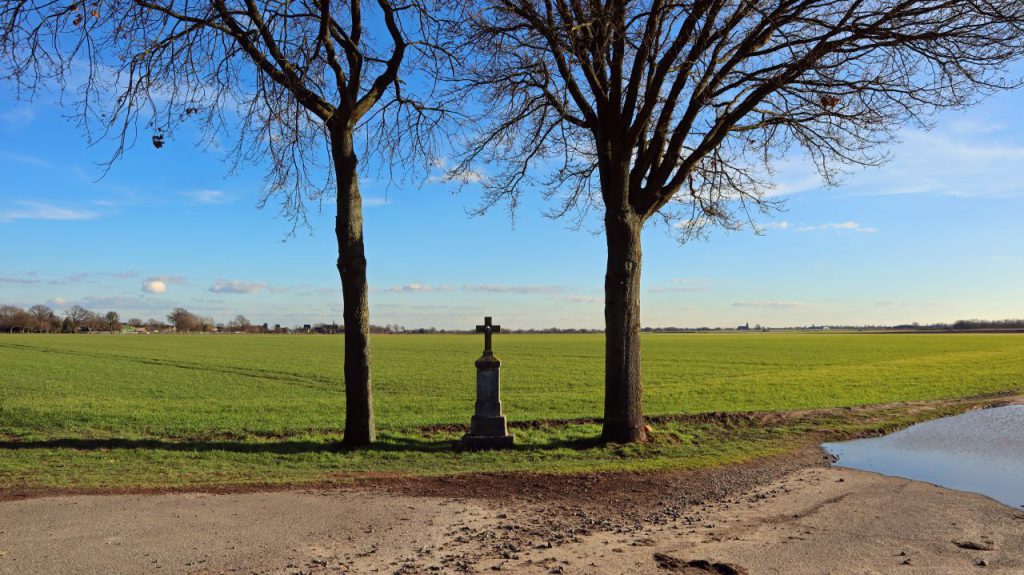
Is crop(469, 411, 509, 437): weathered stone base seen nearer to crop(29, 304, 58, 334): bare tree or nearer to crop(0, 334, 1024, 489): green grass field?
crop(0, 334, 1024, 489): green grass field

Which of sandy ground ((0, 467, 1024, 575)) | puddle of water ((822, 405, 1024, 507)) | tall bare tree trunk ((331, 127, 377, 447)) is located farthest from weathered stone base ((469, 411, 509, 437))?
puddle of water ((822, 405, 1024, 507))

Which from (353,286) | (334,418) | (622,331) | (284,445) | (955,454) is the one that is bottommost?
(334,418)

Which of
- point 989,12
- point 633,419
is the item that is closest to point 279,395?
point 633,419

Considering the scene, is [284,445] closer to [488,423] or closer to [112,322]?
[488,423]

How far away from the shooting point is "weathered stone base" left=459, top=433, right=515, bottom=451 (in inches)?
485

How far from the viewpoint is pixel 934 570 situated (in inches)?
225

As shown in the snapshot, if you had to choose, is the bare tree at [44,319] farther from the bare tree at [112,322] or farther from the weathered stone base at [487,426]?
the weathered stone base at [487,426]

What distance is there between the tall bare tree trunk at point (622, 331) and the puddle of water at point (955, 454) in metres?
3.53

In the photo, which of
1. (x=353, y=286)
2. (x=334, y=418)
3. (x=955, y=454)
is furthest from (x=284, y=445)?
(x=955, y=454)

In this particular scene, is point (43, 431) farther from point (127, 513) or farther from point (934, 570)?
point (934, 570)

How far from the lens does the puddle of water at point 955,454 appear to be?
31.6ft

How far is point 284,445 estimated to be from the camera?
12.7 meters

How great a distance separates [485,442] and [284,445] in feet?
12.2

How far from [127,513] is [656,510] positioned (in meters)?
5.84
